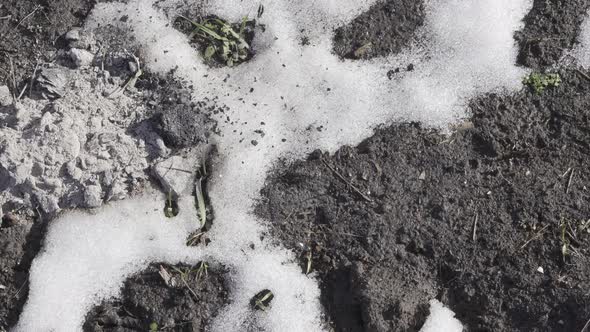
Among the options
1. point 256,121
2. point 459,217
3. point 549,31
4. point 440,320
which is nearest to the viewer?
point 440,320

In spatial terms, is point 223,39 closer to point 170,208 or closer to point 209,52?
point 209,52

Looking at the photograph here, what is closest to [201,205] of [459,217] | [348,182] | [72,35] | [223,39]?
[348,182]

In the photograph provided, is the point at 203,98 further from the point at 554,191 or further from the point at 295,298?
the point at 554,191

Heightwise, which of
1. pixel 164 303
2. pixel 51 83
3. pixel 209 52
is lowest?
pixel 164 303

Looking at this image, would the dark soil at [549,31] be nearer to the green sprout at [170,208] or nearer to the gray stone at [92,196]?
the green sprout at [170,208]

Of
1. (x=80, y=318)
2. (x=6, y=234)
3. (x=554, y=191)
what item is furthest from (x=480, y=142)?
(x=6, y=234)

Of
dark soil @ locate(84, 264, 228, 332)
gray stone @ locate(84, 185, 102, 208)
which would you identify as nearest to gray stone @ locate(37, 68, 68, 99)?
gray stone @ locate(84, 185, 102, 208)

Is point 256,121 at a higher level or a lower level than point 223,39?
lower
